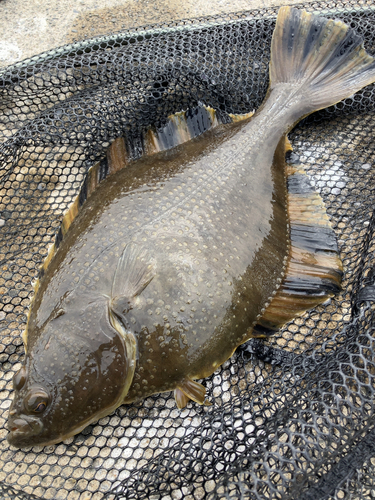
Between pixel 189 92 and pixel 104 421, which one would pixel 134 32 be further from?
pixel 104 421

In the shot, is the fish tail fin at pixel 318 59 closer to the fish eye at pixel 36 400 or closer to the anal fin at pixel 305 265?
the anal fin at pixel 305 265

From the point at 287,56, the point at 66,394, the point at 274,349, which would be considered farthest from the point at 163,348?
the point at 287,56

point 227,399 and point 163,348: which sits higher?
point 163,348

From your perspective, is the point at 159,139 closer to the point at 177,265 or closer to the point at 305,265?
the point at 177,265

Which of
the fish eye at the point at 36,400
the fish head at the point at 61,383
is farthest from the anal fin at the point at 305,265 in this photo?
the fish eye at the point at 36,400

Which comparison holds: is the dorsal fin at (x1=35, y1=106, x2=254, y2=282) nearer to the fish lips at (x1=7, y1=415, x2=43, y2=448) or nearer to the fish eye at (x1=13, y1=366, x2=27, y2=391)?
the fish eye at (x1=13, y1=366, x2=27, y2=391)

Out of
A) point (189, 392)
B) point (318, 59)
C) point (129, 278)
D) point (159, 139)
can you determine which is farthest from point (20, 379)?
point (318, 59)

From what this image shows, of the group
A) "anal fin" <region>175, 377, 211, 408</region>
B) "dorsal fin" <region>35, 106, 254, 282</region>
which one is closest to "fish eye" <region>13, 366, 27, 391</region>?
"anal fin" <region>175, 377, 211, 408</region>

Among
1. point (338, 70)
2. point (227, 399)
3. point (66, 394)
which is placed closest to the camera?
point (66, 394)
